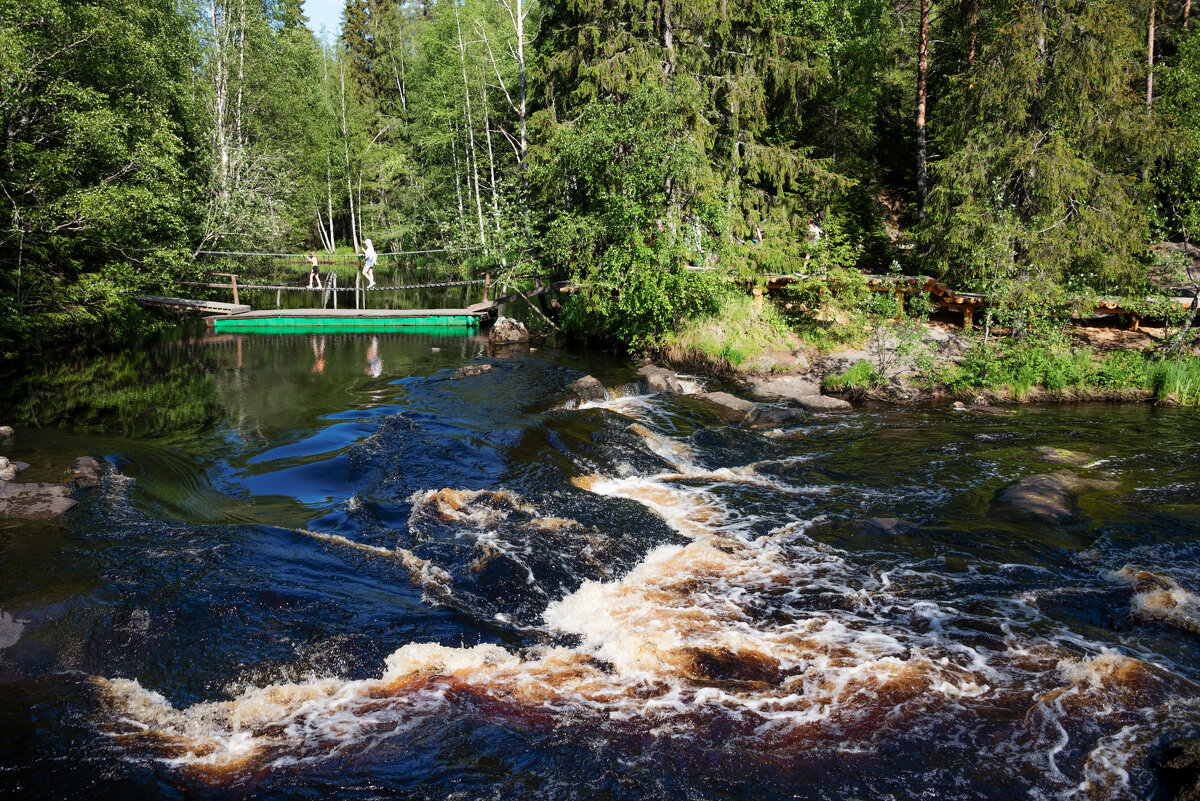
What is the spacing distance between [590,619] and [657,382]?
9591 mm

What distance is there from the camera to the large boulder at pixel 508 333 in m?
21.8

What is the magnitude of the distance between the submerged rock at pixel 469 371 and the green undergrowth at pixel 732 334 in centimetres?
451

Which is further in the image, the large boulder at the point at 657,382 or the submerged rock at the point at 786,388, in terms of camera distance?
the large boulder at the point at 657,382

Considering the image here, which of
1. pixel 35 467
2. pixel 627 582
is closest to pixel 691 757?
pixel 627 582

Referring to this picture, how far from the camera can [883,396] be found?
1521 cm

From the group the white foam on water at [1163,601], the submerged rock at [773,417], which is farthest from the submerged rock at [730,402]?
the white foam on water at [1163,601]

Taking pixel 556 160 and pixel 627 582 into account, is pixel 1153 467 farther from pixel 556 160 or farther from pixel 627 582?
pixel 556 160

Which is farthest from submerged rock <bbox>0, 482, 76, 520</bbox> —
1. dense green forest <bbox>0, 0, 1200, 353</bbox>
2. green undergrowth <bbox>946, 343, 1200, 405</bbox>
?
green undergrowth <bbox>946, 343, 1200, 405</bbox>

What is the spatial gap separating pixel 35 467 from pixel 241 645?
561 centimetres

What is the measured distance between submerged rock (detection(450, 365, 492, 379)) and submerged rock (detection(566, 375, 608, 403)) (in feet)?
10.4

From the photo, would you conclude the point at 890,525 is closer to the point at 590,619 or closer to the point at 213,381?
the point at 590,619

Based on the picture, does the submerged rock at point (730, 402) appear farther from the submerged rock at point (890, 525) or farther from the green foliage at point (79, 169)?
the green foliage at point (79, 169)

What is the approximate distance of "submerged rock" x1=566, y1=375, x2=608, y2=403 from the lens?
14.5 m

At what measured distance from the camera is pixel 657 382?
16.0 metres
